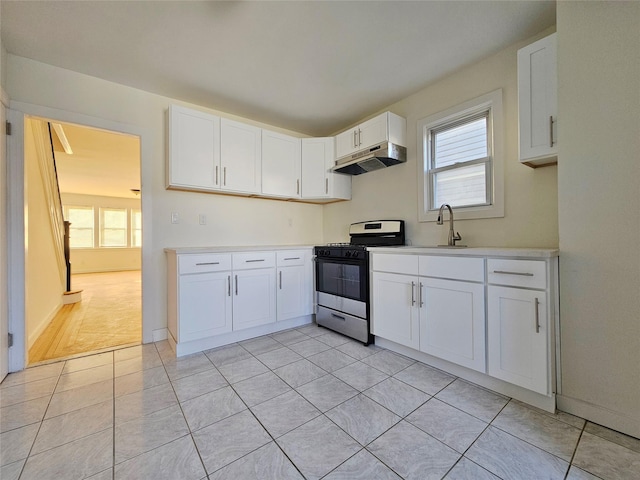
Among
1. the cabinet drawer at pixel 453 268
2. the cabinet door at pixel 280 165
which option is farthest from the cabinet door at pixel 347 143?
the cabinet drawer at pixel 453 268

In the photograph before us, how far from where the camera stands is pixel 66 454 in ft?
4.21

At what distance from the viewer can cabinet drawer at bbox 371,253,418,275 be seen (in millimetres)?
2201

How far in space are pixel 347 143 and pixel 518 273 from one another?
2.21 metres

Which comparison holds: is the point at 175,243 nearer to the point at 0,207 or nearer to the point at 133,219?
the point at 0,207

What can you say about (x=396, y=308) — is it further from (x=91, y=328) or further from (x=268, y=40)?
(x=91, y=328)

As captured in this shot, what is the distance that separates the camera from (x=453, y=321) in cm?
194

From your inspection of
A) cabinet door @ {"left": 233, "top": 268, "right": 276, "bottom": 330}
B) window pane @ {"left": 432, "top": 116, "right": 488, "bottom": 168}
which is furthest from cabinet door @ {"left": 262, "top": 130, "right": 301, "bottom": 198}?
window pane @ {"left": 432, "top": 116, "right": 488, "bottom": 168}

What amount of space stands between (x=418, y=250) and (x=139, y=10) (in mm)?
2542

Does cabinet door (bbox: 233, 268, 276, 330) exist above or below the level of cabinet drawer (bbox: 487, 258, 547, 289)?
below

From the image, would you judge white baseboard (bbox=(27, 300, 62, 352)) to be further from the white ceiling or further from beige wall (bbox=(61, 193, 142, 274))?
beige wall (bbox=(61, 193, 142, 274))

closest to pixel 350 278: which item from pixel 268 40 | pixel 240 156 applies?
pixel 240 156

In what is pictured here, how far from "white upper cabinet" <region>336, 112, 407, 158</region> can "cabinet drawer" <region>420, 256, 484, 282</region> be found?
1352 mm

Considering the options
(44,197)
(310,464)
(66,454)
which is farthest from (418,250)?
(44,197)

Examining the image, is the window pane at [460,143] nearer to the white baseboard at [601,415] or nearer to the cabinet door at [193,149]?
the white baseboard at [601,415]
